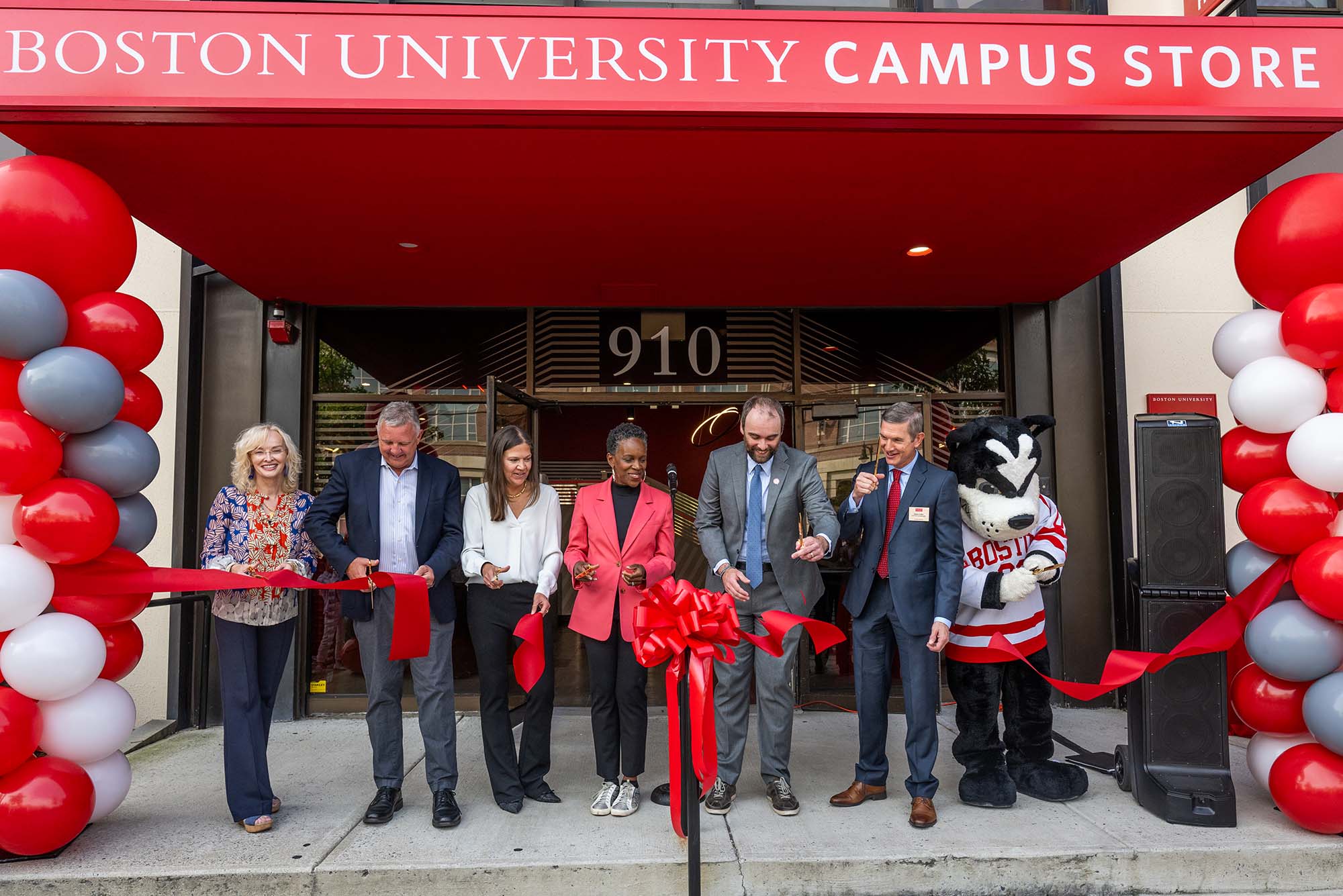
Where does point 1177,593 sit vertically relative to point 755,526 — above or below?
below

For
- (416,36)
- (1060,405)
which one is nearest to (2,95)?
(416,36)

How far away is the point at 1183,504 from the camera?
4.05 metres

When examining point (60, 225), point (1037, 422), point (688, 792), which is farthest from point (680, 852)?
point (60, 225)

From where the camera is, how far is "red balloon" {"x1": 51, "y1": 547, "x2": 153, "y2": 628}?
3.61 m

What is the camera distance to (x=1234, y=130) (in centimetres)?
379

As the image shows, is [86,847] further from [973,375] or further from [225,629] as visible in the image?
[973,375]

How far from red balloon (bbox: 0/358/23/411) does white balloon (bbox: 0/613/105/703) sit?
0.87 m

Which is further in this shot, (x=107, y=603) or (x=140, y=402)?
(x=140, y=402)

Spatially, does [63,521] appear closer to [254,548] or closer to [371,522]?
[254,548]

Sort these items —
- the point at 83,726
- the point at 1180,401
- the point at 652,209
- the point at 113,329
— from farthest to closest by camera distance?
the point at 1180,401, the point at 652,209, the point at 113,329, the point at 83,726

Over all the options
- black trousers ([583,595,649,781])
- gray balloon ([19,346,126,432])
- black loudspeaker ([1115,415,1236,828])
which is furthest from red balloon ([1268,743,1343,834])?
gray balloon ([19,346,126,432])

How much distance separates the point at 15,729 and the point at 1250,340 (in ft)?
18.2

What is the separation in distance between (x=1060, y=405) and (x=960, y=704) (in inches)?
116

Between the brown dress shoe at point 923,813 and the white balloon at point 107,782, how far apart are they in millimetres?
3470
